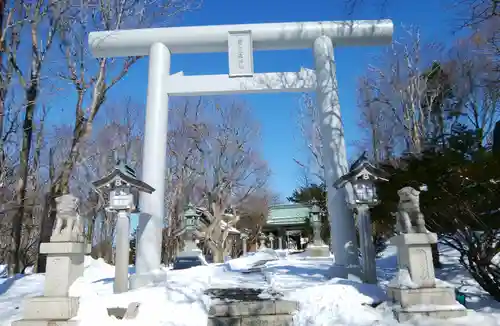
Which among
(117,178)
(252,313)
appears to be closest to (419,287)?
(252,313)

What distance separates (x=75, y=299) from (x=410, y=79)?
1518cm

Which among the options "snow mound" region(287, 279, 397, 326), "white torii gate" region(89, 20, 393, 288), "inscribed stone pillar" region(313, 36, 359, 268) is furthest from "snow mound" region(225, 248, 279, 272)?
"snow mound" region(287, 279, 397, 326)

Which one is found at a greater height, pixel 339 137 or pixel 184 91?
pixel 184 91

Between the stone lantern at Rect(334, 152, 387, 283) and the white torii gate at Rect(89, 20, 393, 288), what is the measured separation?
107cm

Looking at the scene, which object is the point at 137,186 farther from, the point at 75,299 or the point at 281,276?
the point at 281,276

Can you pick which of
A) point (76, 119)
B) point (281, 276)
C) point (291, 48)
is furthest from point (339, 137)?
point (76, 119)

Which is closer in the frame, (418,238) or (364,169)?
(418,238)

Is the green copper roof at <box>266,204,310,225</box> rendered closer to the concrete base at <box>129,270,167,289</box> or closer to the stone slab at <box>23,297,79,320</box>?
the concrete base at <box>129,270,167,289</box>

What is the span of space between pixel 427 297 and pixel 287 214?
32091 mm

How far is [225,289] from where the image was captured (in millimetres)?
7254

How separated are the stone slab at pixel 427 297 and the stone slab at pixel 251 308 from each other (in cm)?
179

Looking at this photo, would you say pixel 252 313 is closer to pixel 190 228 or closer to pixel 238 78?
pixel 238 78

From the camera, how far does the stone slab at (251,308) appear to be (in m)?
5.65

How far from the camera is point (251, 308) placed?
5.68 m
